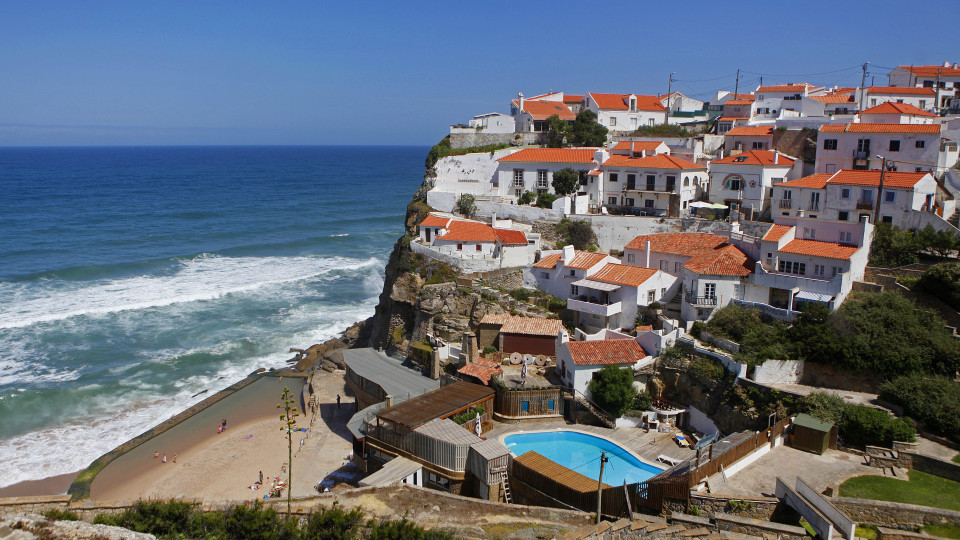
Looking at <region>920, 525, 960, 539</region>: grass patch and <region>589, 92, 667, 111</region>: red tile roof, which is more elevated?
<region>589, 92, 667, 111</region>: red tile roof

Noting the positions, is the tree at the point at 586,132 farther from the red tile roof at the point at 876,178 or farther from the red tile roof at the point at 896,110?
the red tile roof at the point at 876,178

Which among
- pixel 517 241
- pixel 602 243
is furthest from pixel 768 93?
Result: pixel 517 241

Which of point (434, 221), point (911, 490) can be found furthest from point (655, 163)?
point (911, 490)

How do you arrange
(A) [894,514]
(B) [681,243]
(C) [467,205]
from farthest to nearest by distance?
(C) [467,205] → (B) [681,243] → (A) [894,514]

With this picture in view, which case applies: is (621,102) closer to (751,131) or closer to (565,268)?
(751,131)

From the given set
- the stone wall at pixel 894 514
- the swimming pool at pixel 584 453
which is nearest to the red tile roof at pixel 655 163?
the swimming pool at pixel 584 453

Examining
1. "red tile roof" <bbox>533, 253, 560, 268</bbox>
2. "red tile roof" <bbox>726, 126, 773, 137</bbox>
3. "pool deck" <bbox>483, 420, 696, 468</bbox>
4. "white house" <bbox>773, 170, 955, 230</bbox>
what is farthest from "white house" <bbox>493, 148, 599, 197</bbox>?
"pool deck" <bbox>483, 420, 696, 468</bbox>

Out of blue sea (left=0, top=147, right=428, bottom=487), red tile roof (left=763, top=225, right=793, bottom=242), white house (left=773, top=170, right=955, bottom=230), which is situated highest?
white house (left=773, top=170, right=955, bottom=230)

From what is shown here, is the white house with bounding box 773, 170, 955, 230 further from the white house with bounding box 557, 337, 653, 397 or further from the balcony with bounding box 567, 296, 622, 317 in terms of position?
the white house with bounding box 557, 337, 653, 397
